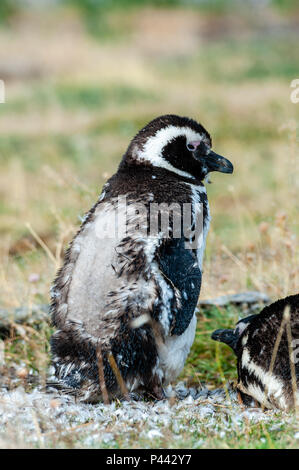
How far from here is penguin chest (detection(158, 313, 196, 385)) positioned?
435cm

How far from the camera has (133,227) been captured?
14.3 ft

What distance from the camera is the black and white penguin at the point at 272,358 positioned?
14.0 feet

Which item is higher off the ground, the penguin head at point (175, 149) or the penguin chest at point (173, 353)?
the penguin head at point (175, 149)

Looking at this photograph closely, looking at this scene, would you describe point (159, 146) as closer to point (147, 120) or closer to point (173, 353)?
point (173, 353)

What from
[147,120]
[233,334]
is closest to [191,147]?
[233,334]

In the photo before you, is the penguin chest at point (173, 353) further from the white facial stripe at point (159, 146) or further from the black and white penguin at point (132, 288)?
the white facial stripe at point (159, 146)

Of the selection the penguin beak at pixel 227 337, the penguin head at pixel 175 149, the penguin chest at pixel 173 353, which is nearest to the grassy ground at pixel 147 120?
the penguin beak at pixel 227 337

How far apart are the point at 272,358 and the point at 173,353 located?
0.58 meters

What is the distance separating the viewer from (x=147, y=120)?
17.0 metres

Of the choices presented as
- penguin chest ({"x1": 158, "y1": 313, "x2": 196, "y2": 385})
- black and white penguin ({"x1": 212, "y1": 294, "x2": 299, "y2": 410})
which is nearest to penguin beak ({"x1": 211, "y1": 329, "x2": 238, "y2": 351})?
black and white penguin ({"x1": 212, "y1": 294, "x2": 299, "y2": 410})

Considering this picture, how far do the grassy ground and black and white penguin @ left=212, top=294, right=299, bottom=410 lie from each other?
0.37 m

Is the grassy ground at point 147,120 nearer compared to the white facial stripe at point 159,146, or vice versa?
the white facial stripe at point 159,146
